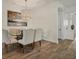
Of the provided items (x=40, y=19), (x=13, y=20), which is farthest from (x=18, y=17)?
(x=40, y=19)

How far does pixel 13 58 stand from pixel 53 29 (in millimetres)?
2746

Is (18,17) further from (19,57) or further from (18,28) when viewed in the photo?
(19,57)

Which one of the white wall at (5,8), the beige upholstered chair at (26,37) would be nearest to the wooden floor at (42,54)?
the beige upholstered chair at (26,37)

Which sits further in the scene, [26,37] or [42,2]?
[42,2]

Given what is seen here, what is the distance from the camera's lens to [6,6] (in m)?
4.26

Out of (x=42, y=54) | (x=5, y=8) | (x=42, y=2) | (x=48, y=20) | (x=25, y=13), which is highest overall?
(x=42, y=2)

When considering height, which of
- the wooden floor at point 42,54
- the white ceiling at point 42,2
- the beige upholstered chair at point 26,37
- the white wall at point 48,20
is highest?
the white ceiling at point 42,2

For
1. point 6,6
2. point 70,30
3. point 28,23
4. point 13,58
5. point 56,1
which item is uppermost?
point 56,1

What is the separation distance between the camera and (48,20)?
4910 mm

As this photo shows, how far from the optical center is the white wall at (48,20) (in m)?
4.56

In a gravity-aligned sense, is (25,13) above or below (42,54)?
above

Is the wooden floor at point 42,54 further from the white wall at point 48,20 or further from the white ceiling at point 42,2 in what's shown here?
the white ceiling at point 42,2

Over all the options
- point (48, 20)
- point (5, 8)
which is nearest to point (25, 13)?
point (5, 8)

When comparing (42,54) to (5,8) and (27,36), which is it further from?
(5,8)
